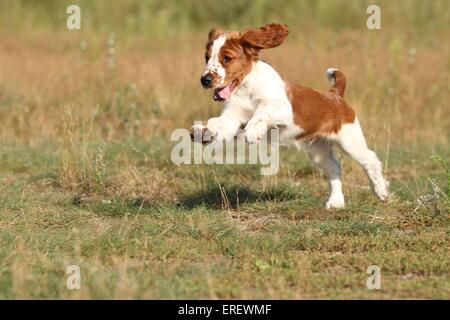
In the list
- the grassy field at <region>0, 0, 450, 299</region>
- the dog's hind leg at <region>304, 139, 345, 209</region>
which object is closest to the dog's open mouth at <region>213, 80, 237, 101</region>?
the grassy field at <region>0, 0, 450, 299</region>

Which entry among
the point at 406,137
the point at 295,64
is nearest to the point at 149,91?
the point at 295,64

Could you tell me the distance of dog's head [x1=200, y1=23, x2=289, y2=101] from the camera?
607 cm

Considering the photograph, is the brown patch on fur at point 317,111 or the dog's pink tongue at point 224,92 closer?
the dog's pink tongue at point 224,92

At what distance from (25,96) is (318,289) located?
6580mm

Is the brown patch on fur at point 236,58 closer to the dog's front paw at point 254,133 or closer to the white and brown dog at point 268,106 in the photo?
the white and brown dog at point 268,106

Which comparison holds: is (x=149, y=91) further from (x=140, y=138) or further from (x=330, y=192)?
(x=330, y=192)

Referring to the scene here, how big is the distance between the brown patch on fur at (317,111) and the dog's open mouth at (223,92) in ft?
1.54

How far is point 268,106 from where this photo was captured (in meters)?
6.23

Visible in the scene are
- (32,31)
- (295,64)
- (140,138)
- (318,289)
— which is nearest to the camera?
(318,289)

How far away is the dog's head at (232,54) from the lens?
6066 mm

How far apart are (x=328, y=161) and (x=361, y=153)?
0.91ft

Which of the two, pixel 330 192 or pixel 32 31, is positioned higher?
pixel 32 31

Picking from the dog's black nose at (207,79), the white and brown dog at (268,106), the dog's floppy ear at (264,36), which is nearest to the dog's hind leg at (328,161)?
the white and brown dog at (268,106)

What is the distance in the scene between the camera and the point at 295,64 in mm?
11812
